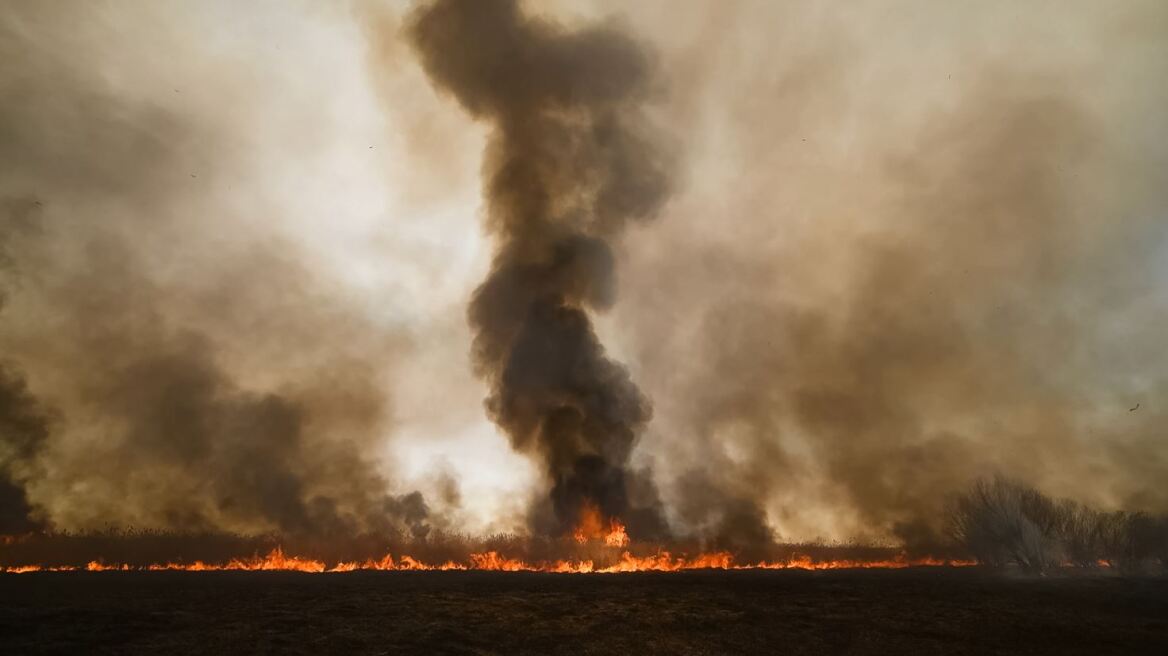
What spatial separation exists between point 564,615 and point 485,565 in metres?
23.2

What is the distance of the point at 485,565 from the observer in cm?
5094

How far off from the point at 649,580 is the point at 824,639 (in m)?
16.8

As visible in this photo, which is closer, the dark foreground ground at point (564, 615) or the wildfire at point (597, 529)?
the dark foreground ground at point (564, 615)

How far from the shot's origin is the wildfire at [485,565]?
45.0m

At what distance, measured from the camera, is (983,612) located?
31172mm

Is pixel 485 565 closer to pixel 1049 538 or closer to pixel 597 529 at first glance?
pixel 597 529

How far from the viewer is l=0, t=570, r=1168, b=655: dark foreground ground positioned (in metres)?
24.3

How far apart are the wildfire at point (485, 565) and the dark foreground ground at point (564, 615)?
4.80m

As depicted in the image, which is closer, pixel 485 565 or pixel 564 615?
pixel 564 615

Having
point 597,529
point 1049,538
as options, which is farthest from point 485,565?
point 1049,538

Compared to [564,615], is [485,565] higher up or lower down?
higher up

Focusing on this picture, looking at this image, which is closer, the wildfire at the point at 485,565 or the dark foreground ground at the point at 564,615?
the dark foreground ground at the point at 564,615

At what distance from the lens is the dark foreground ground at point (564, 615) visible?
24.3 m

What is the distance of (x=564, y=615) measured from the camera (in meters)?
29.8
